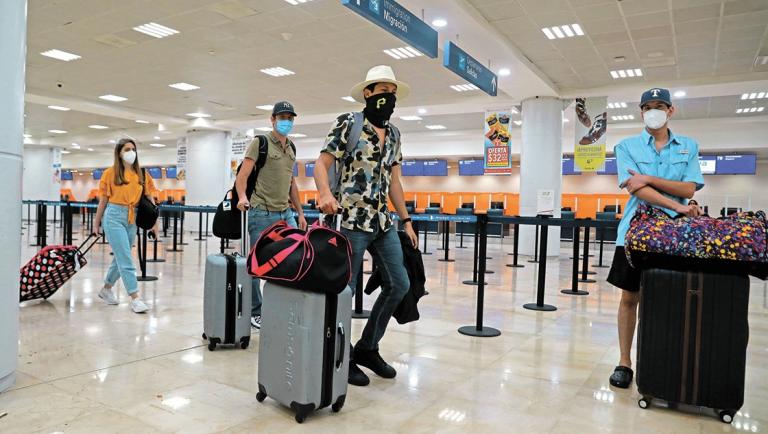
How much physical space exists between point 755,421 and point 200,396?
2612mm

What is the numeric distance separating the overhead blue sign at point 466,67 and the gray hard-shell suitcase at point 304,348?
5863mm

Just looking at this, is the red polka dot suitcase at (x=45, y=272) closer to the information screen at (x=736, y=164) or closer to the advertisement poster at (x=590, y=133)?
the advertisement poster at (x=590, y=133)

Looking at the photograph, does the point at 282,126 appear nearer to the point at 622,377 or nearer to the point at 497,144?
the point at 622,377

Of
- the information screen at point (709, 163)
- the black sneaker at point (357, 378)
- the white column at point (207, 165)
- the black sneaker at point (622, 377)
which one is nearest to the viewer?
the black sneaker at point (357, 378)

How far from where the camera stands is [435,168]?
2203cm

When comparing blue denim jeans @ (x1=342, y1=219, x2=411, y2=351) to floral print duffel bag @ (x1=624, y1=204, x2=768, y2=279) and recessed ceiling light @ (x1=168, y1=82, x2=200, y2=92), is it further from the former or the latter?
recessed ceiling light @ (x1=168, y1=82, x2=200, y2=92)

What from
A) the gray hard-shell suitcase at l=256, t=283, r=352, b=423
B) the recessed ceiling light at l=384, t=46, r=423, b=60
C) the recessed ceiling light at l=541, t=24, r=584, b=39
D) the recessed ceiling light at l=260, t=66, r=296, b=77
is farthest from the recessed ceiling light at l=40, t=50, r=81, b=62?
the gray hard-shell suitcase at l=256, t=283, r=352, b=423

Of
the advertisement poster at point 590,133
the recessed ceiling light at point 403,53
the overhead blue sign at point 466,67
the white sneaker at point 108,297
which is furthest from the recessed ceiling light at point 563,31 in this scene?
the white sneaker at point 108,297

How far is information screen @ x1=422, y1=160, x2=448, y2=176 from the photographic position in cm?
2186

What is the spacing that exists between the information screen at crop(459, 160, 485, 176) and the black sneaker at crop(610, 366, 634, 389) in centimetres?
1868

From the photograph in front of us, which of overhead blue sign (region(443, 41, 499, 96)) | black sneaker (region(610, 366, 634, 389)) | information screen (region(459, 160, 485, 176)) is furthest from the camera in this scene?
information screen (region(459, 160, 485, 176))

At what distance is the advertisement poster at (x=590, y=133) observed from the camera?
12.5m

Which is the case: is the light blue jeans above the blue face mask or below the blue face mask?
below

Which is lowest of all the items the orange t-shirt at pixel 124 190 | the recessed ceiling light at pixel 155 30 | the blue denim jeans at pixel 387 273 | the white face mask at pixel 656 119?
the blue denim jeans at pixel 387 273
